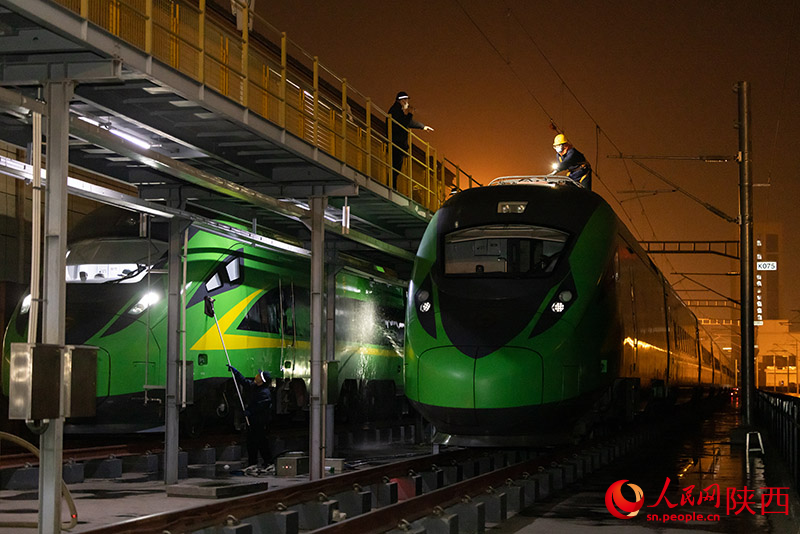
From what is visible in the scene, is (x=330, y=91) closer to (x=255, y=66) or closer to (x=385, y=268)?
(x=385, y=268)

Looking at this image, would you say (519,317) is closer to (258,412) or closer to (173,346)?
(173,346)

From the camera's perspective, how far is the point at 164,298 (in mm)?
17609

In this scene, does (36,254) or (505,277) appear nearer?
(36,254)

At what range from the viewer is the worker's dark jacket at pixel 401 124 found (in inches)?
794

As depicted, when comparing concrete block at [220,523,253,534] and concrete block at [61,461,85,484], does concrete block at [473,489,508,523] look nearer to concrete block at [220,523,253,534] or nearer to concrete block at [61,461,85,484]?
concrete block at [220,523,253,534]

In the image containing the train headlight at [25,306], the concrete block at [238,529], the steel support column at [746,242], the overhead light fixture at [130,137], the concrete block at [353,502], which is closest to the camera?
the concrete block at [238,529]

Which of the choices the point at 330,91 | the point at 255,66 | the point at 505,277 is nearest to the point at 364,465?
the point at 505,277

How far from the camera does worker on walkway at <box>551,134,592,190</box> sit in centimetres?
2092

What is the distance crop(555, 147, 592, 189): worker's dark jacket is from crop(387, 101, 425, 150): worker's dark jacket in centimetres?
276

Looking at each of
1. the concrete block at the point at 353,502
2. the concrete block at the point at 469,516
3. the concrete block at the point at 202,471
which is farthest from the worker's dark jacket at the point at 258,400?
the concrete block at the point at 469,516

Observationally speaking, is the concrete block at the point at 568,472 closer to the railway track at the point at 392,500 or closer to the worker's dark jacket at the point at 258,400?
the railway track at the point at 392,500

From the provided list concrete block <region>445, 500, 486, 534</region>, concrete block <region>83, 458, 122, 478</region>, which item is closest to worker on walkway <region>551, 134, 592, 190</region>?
concrete block <region>83, 458, 122, 478</region>

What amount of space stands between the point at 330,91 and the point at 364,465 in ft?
65.6

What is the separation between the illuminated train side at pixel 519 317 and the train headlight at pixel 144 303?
4.68 m
